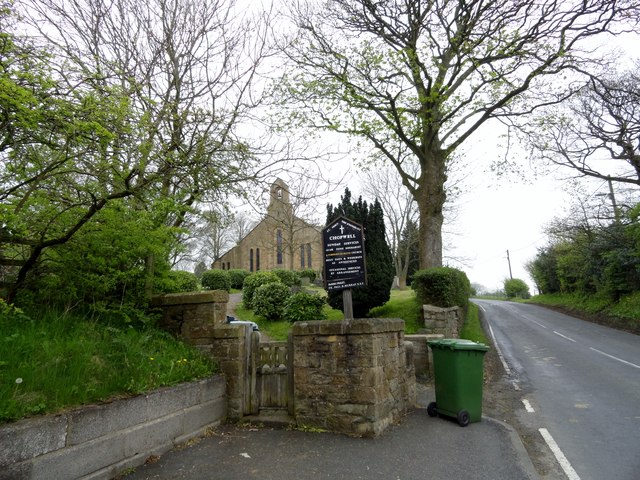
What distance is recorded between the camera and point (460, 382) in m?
6.60

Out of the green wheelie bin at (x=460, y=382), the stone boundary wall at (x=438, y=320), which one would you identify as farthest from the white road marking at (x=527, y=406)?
the stone boundary wall at (x=438, y=320)

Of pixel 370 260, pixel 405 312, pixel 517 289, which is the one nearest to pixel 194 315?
pixel 370 260

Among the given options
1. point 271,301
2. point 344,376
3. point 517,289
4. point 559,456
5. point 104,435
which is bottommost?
point 559,456

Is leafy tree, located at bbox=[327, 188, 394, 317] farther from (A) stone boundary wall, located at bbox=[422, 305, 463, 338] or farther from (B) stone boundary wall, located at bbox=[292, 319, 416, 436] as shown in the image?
(B) stone boundary wall, located at bbox=[292, 319, 416, 436]

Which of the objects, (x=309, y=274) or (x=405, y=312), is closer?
(x=405, y=312)

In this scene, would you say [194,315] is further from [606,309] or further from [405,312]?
[606,309]

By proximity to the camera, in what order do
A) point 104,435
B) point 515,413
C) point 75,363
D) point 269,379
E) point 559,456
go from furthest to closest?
1. point 515,413
2. point 269,379
3. point 559,456
4. point 75,363
5. point 104,435

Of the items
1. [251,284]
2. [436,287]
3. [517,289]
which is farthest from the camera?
[517,289]

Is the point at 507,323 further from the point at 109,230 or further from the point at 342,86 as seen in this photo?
the point at 109,230

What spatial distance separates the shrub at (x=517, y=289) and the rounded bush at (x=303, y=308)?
50.6 meters

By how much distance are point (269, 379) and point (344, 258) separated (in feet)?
7.10

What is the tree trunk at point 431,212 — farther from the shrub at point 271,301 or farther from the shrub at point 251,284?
the shrub at point 251,284

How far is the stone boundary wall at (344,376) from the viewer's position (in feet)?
18.8

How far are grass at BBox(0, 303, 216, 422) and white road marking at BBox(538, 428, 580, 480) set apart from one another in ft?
15.2
